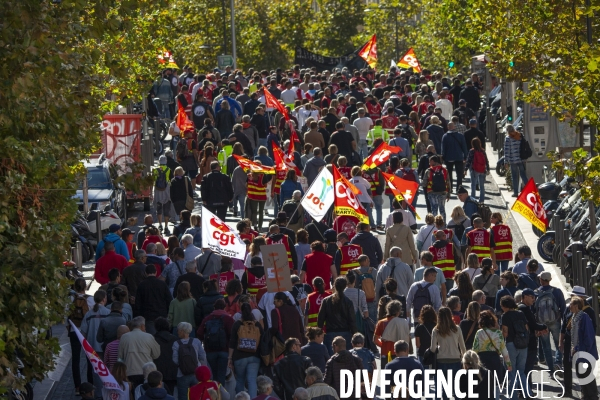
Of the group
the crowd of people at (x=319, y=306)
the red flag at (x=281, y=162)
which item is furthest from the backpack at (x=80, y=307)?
the red flag at (x=281, y=162)

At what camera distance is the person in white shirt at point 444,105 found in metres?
36.7

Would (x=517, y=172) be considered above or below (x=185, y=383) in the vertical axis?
above

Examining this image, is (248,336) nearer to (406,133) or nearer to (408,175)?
(408,175)

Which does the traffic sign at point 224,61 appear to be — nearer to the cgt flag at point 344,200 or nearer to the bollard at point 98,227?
the bollard at point 98,227

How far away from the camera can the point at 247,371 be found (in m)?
17.8

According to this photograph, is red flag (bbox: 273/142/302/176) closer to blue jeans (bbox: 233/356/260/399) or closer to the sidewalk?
the sidewalk

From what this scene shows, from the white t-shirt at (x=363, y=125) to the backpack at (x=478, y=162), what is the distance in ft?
13.0

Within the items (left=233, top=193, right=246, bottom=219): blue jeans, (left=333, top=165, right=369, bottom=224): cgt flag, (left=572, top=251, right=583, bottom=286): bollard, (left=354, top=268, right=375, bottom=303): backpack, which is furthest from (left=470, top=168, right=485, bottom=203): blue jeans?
(left=354, top=268, right=375, bottom=303): backpack

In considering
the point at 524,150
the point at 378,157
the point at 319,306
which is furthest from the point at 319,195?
the point at 524,150

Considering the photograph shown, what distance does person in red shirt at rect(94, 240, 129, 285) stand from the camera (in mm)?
21844

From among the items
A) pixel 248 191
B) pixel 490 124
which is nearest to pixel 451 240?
pixel 248 191

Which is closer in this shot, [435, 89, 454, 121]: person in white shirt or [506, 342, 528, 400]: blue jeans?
[506, 342, 528, 400]: blue jeans

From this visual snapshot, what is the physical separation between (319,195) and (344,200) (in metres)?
0.41

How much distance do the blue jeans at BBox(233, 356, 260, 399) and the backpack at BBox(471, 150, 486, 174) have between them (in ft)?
42.9
